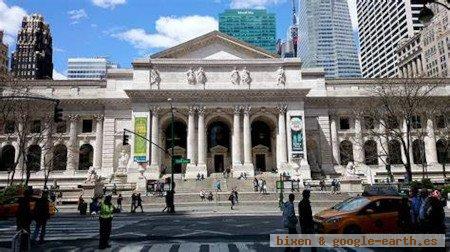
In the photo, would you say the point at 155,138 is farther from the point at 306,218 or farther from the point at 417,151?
the point at 306,218

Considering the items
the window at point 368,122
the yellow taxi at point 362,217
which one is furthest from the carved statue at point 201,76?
the yellow taxi at point 362,217

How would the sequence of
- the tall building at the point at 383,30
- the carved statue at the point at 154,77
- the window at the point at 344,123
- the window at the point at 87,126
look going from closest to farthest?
the carved statue at the point at 154,77, the window at the point at 87,126, the window at the point at 344,123, the tall building at the point at 383,30

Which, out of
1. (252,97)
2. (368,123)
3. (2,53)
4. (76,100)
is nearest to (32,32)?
(2,53)

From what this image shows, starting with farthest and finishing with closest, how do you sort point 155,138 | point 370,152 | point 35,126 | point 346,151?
point 370,152 → point 346,151 → point 35,126 → point 155,138

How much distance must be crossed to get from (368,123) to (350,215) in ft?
155

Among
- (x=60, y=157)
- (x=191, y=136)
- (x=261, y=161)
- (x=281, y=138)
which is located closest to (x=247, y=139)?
(x=281, y=138)

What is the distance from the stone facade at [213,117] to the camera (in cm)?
5344

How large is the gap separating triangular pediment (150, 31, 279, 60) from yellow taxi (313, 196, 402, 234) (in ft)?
149

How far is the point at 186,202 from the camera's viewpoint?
37.0 metres

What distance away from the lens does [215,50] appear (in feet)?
191

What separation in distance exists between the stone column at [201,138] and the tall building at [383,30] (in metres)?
75.8

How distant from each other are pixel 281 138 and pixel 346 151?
11.1m

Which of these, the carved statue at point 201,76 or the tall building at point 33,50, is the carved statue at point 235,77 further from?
the tall building at point 33,50

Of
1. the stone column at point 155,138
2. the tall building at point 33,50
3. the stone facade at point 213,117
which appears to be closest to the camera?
the stone column at point 155,138
